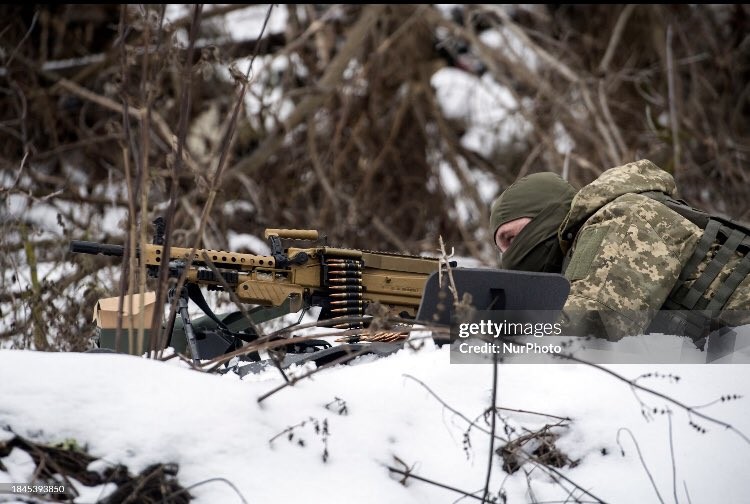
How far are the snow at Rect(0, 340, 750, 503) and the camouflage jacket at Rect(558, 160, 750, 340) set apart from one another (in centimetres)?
37

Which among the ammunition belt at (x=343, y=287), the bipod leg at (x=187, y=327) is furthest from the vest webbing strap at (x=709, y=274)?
the bipod leg at (x=187, y=327)

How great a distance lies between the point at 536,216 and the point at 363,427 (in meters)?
1.49

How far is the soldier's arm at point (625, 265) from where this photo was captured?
3.40 metres

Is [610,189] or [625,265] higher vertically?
[610,189]

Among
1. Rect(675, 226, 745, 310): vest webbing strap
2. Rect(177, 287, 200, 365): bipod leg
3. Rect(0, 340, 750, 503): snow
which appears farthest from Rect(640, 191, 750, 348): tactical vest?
Rect(177, 287, 200, 365): bipod leg

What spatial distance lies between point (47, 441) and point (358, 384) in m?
0.95

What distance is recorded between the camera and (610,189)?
12.1ft

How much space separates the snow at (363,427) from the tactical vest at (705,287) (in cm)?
47

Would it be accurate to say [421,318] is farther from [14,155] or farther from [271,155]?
[14,155]

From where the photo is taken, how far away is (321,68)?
907cm
